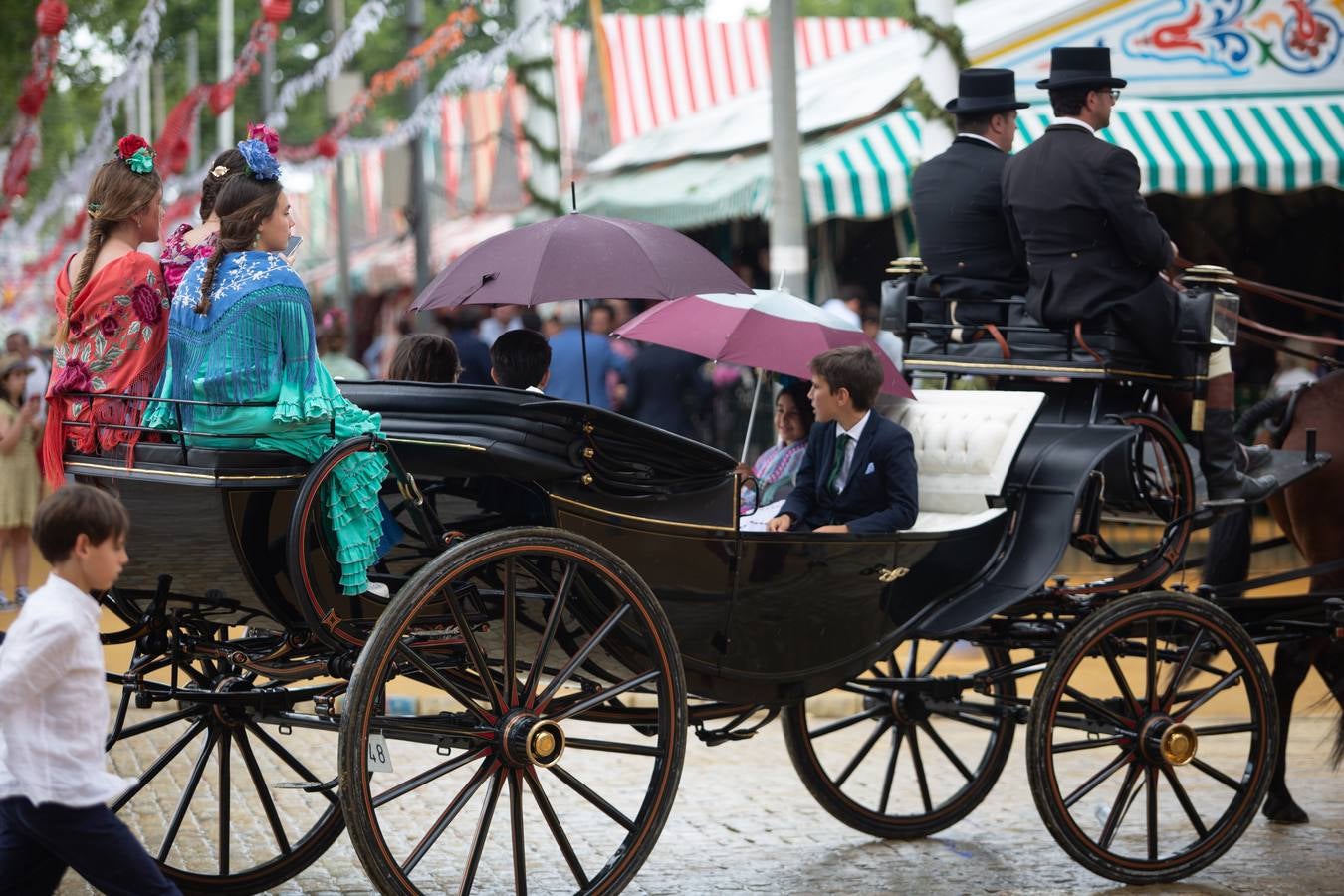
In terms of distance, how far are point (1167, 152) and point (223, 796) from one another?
1001 centimetres

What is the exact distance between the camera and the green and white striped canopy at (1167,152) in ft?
43.1

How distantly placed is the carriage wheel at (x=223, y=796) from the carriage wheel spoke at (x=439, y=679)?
47 cm

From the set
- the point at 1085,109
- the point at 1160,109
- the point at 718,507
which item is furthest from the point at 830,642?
the point at 1160,109

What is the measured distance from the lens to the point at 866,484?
19.2ft

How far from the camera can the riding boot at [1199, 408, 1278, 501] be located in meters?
6.25

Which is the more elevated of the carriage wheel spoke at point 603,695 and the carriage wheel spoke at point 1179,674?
the carriage wheel spoke at point 603,695

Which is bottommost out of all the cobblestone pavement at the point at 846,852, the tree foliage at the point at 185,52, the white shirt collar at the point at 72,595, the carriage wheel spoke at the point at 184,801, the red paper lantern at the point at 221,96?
the cobblestone pavement at the point at 846,852

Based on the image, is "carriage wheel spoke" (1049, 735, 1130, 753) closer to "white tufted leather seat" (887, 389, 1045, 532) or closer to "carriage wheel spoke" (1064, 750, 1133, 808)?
"carriage wheel spoke" (1064, 750, 1133, 808)

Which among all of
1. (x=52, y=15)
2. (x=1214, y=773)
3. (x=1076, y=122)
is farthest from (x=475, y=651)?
(x=52, y=15)

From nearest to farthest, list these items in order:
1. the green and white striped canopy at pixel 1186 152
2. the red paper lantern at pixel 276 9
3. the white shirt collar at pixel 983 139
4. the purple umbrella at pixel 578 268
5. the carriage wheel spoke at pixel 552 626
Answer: the carriage wheel spoke at pixel 552 626 → the purple umbrella at pixel 578 268 → the white shirt collar at pixel 983 139 → the green and white striped canopy at pixel 1186 152 → the red paper lantern at pixel 276 9

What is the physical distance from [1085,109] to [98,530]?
3.98m

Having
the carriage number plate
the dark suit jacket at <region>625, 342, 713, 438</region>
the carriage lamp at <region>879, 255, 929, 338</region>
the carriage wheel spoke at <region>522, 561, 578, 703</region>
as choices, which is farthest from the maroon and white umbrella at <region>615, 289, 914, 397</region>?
the dark suit jacket at <region>625, 342, 713, 438</region>

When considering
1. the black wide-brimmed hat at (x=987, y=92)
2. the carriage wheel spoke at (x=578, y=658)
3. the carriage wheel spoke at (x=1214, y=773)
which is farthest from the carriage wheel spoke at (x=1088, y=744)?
the black wide-brimmed hat at (x=987, y=92)

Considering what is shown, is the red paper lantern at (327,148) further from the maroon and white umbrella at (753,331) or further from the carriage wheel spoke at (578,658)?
the carriage wheel spoke at (578,658)
